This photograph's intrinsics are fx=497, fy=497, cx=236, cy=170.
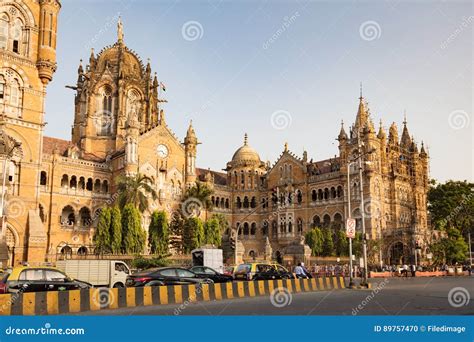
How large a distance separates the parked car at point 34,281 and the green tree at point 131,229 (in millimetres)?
25170

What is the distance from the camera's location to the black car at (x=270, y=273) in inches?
1025

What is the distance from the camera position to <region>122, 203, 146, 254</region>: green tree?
4331cm

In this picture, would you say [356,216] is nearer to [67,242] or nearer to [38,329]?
[67,242]

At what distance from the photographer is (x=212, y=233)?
50.3 metres

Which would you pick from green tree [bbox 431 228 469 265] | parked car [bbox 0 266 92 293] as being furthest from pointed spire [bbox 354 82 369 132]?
parked car [bbox 0 266 92 293]

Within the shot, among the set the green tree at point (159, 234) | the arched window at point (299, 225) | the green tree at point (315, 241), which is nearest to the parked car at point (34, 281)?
the green tree at point (159, 234)

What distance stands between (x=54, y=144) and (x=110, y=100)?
1009cm

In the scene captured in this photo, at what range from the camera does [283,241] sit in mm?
67062

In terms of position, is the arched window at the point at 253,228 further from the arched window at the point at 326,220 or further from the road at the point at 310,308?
the road at the point at 310,308

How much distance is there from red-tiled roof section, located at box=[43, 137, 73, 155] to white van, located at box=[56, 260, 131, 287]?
34399 mm

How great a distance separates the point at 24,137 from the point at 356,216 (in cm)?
3889

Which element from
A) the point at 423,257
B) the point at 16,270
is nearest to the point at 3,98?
the point at 16,270

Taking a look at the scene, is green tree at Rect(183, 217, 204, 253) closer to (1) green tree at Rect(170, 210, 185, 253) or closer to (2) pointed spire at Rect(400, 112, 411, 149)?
(1) green tree at Rect(170, 210, 185, 253)

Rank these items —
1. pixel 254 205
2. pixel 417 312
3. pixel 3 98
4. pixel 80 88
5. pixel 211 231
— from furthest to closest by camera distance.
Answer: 1. pixel 254 205
2. pixel 80 88
3. pixel 211 231
4. pixel 3 98
5. pixel 417 312
